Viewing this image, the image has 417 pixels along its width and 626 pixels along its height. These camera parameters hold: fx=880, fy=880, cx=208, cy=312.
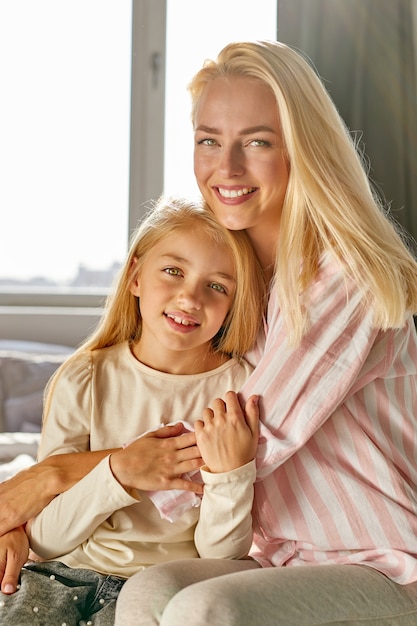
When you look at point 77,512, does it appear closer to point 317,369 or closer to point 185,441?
point 185,441

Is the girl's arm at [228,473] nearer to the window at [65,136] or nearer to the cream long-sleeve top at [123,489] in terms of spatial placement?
the cream long-sleeve top at [123,489]

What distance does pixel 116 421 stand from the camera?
1.52 meters

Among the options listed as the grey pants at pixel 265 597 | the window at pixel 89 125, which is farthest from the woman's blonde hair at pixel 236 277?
the window at pixel 89 125

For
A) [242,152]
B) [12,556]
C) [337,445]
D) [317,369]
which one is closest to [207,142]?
[242,152]

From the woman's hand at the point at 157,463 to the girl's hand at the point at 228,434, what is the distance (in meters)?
0.05

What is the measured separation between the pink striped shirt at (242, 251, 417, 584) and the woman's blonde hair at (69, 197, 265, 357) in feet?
0.53

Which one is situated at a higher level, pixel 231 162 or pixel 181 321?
pixel 231 162

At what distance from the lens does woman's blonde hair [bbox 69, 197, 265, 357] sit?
1.55m

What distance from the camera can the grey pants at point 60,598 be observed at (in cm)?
129

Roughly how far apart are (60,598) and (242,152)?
30.7 inches

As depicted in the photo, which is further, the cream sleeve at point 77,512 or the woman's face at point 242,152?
the woman's face at point 242,152

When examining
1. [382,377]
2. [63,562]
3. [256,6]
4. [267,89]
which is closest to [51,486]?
[63,562]

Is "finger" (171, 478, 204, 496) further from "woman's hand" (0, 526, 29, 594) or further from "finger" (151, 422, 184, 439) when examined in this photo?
"woman's hand" (0, 526, 29, 594)

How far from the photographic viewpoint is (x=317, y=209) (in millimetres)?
1417
